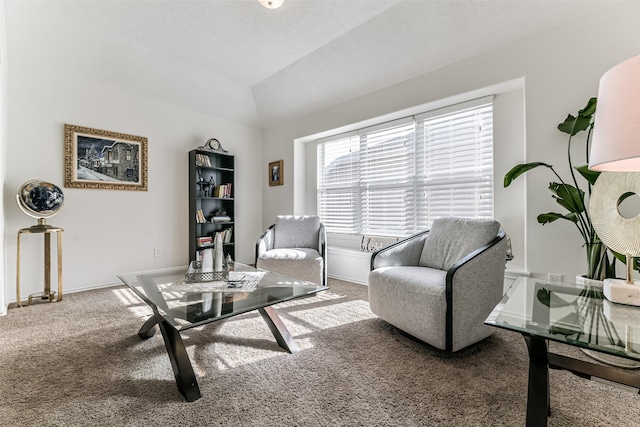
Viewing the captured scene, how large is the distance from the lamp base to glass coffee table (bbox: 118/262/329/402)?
1325 millimetres

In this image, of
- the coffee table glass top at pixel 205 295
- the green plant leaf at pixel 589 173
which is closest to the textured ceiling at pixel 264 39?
the green plant leaf at pixel 589 173

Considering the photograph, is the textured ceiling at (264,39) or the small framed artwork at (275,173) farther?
the small framed artwork at (275,173)

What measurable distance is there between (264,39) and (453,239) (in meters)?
2.74

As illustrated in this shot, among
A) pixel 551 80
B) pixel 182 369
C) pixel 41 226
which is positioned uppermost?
pixel 551 80

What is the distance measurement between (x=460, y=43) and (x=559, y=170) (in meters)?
1.40

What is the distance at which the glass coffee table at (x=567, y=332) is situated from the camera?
0.88 meters

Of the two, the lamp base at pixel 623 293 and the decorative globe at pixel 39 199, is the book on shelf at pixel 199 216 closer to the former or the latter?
the decorative globe at pixel 39 199

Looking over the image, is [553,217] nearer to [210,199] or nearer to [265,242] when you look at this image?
[265,242]

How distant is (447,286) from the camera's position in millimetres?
1741

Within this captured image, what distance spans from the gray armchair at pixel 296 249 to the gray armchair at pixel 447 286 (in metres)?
1.04

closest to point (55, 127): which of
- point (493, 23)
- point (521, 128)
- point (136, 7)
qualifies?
point (136, 7)

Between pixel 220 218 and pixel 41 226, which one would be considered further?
pixel 220 218

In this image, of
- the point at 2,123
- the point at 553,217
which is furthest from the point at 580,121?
the point at 2,123

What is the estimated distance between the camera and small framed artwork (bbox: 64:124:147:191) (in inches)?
126
